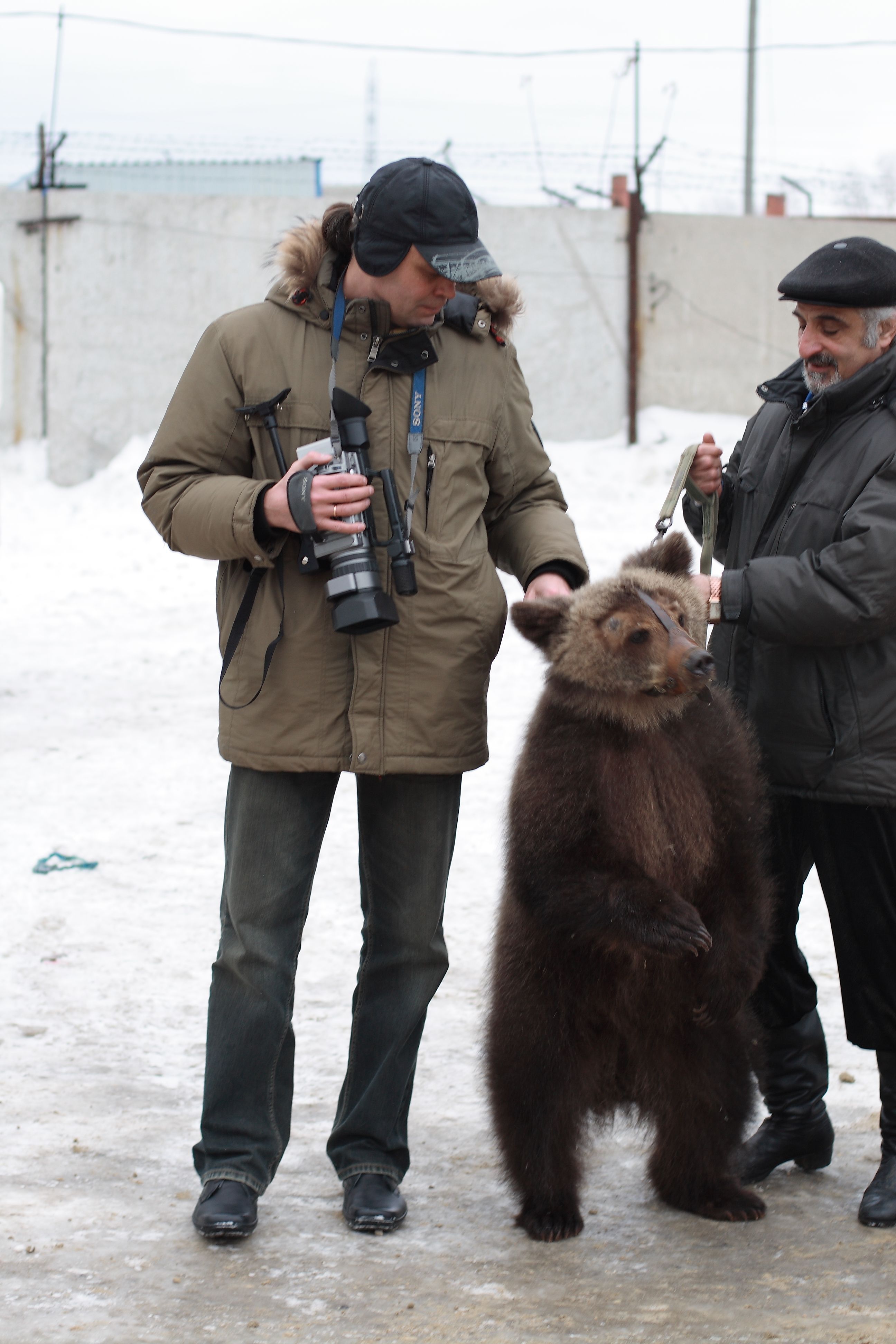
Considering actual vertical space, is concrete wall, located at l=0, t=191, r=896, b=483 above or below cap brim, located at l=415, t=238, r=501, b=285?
above

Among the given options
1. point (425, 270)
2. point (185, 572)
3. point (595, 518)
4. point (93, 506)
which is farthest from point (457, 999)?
point (93, 506)

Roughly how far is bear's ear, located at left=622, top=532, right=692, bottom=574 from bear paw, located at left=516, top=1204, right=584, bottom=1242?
1545mm

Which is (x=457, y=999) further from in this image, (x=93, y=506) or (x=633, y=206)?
(x=633, y=206)

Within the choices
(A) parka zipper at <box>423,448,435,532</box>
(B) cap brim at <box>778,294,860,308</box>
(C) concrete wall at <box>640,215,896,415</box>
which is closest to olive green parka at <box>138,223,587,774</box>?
(A) parka zipper at <box>423,448,435,532</box>

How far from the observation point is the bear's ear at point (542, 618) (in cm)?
318

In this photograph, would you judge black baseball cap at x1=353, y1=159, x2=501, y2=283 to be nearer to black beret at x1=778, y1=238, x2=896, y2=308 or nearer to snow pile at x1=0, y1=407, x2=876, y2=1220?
black beret at x1=778, y1=238, x2=896, y2=308

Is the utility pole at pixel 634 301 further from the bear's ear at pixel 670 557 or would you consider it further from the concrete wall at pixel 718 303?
the bear's ear at pixel 670 557

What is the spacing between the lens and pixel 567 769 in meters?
3.09

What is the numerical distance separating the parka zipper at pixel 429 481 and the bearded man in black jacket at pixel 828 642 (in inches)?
26.7

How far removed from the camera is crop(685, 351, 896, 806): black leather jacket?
3191mm

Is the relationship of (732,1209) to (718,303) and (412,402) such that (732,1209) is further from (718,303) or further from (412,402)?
(718,303)

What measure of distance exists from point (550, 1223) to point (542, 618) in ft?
4.70

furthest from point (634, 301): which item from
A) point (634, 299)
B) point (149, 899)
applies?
point (149, 899)

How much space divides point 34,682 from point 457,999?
5.63 meters
